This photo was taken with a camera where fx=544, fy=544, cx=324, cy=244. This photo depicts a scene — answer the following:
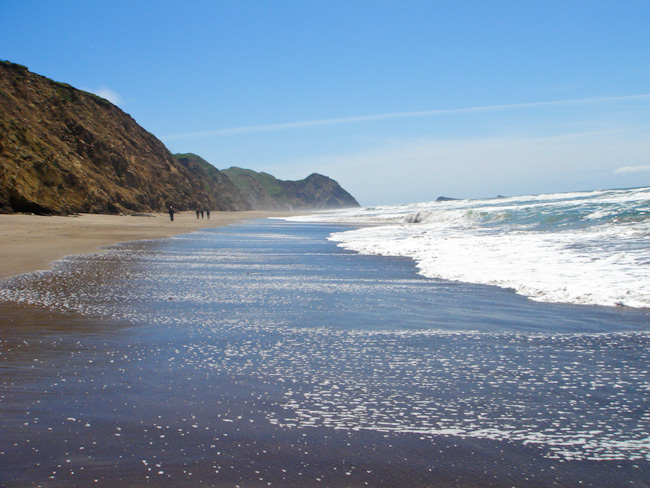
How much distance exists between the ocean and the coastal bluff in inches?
980

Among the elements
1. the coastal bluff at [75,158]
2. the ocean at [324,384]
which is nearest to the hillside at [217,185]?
the coastal bluff at [75,158]

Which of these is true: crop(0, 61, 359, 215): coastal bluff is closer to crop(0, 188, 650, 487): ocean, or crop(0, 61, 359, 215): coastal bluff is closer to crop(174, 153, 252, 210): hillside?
crop(174, 153, 252, 210): hillside

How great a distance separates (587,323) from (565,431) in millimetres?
3484

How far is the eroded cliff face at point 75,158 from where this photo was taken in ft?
101

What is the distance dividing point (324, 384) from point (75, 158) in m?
44.7

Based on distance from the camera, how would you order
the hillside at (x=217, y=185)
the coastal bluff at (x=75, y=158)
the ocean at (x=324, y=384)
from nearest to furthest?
the ocean at (x=324, y=384)
the coastal bluff at (x=75, y=158)
the hillside at (x=217, y=185)

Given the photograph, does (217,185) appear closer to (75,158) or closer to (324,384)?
(75,158)

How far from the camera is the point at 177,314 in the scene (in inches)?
266

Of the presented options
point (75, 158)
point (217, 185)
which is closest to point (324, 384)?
point (75, 158)

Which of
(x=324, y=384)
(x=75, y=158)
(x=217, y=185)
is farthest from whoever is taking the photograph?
Result: (x=217, y=185)

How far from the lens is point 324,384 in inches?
162

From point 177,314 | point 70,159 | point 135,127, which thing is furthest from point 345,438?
point 135,127

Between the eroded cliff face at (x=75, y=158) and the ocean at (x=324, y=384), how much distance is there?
24.9m

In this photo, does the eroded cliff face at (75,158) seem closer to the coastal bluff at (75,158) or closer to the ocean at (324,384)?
the coastal bluff at (75,158)
